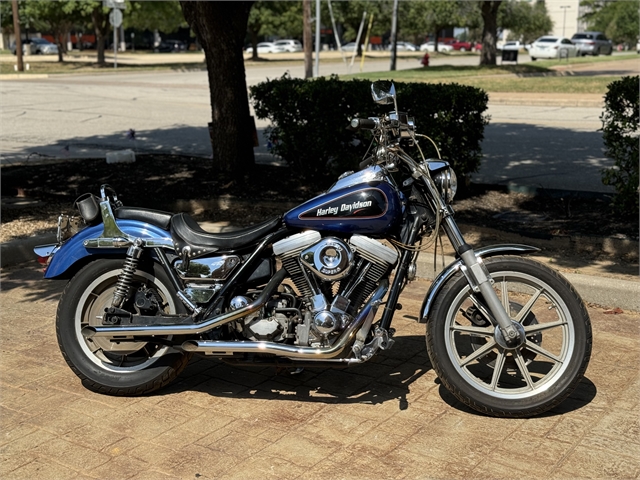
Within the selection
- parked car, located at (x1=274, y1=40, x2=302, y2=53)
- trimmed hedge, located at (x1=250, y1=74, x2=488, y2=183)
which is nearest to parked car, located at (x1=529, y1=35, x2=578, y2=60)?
parked car, located at (x1=274, y1=40, x2=302, y2=53)

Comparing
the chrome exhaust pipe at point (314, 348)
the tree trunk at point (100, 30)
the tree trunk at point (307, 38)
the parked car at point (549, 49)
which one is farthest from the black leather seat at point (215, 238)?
the parked car at point (549, 49)

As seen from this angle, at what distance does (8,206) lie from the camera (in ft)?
28.9

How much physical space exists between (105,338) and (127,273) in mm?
445

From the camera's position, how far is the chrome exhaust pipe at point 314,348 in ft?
14.0

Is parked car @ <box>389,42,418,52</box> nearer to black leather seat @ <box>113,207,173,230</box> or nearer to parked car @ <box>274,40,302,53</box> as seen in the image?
parked car @ <box>274,40,302,53</box>

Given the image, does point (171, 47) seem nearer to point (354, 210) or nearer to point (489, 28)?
point (489, 28)

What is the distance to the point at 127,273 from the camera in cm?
452

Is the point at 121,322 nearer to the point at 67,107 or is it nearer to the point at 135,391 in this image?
the point at 135,391

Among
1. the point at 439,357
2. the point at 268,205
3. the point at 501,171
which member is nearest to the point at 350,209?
the point at 439,357

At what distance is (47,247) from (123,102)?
63.8ft

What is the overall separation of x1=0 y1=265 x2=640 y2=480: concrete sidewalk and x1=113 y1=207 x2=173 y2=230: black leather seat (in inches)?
38.6

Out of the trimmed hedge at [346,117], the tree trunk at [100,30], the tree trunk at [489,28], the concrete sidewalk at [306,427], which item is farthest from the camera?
the tree trunk at [100,30]

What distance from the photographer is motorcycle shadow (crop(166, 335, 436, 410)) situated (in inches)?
182

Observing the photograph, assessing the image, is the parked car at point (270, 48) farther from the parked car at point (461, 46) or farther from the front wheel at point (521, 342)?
the front wheel at point (521, 342)
